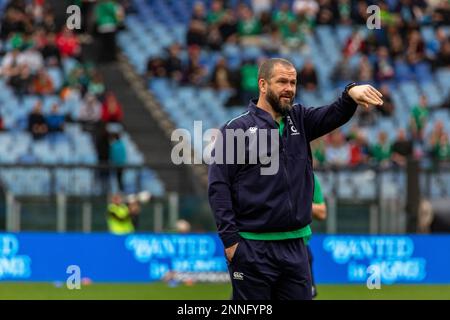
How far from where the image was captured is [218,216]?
9500 millimetres

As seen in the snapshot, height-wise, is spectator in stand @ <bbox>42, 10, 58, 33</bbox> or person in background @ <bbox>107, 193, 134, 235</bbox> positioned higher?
spectator in stand @ <bbox>42, 10, 58, 33</bbox>

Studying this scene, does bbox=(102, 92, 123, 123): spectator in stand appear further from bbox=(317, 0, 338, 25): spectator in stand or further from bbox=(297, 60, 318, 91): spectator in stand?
bbox=(317, 0, 338, 25): spectator in stand

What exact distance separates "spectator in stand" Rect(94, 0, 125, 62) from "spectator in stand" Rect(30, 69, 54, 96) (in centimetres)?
321

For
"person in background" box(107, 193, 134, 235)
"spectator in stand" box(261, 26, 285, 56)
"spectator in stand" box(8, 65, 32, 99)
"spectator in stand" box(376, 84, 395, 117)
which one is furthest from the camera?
"spectator in stand" box(261, 26, 285, 56)

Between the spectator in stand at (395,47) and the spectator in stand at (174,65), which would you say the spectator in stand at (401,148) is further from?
the spectator in stand at (174,65)

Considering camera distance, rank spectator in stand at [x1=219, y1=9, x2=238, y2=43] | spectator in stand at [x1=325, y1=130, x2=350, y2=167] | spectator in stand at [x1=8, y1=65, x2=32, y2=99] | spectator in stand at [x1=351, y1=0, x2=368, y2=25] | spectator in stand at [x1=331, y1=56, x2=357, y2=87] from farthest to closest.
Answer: spectator in stand at [x1=351, y1=0, x2=368, y2=25] < spectator in stand at [x1=219, y1=9, x2=238, y2=43] < spectator in stand at [x1=331, y1=56, x2=357, y2=87] < spectator in stand at [x1=8, y1=65, x2=32, y2=99] < spectator in stand at [x1=325, y1=130, x2=350, y2=167]

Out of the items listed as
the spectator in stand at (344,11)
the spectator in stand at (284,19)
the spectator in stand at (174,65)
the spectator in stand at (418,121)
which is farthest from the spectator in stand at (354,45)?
the spectator in stand at (174,65)

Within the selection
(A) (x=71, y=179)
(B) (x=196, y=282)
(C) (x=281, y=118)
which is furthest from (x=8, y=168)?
(C) (x=281, y=118)

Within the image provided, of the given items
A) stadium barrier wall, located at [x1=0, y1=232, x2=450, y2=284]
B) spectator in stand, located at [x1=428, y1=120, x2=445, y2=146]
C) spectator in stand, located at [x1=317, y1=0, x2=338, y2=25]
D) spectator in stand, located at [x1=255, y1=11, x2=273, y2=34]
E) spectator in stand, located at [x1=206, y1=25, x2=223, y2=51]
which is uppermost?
spectator in stand, located at [x1=317, y1=0, x2=338, y2=25]

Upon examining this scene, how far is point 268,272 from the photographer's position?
9547 millimetres

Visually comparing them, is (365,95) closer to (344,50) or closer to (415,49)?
(344,50)

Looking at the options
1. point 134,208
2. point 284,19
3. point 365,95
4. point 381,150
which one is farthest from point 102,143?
point 365,95

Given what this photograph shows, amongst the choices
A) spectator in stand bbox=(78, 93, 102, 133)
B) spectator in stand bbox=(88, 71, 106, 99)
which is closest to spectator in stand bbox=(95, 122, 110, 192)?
spectator in stand bbox=(78, 93, 102, 133)

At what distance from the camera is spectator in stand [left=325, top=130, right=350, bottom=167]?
81.6 ft
